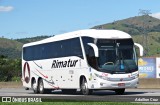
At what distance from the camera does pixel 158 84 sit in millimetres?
40719

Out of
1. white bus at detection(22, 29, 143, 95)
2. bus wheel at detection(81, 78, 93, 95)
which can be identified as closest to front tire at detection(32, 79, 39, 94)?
white bus at detection(22, 29, 143, 95)

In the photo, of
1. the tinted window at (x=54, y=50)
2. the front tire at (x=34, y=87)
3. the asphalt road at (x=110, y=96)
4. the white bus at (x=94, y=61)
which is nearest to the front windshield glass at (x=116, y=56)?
the white bus at (x=94, y=61)

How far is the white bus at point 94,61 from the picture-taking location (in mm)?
27219

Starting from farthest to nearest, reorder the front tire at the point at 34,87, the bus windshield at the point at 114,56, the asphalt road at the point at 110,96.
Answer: the front tire at the point at 34,87, the bus windshield at the point at 114,56, the asphalt road at the point at 110,96

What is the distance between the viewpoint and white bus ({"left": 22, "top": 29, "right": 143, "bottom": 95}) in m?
27.2

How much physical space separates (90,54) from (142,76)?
787 inches

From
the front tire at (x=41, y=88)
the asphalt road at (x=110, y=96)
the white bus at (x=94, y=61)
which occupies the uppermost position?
the white bus at (x=94, y=61)

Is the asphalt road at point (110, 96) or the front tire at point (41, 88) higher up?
the front tire at point (41, 88)

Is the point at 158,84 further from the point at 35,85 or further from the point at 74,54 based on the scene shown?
the point at 74,54

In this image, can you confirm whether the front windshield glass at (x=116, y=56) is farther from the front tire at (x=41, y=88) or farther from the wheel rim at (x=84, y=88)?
the front tire at (x=41, y=88)

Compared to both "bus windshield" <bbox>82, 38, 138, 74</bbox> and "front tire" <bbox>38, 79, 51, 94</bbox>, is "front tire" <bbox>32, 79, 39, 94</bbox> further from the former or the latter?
"bus windshield" <bbox>82, 38, 138, 74</bbox>

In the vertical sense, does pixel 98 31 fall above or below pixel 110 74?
above

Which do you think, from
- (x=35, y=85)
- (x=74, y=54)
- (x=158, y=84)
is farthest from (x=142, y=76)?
(x=74, y=54)

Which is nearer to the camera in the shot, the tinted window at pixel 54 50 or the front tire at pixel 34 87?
the tinted window at pixel 54 50
